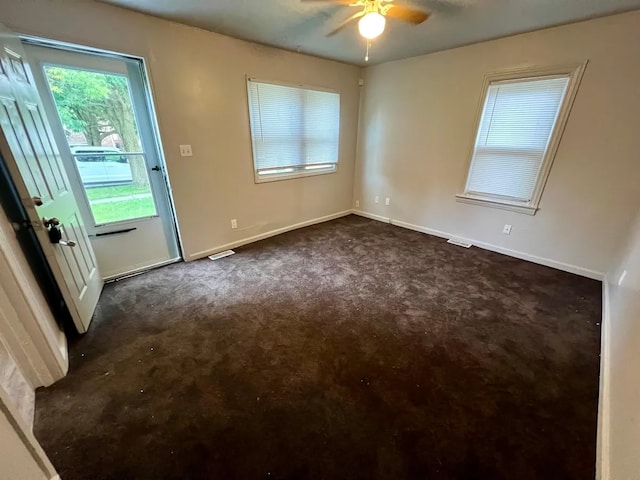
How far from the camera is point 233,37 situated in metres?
2.76

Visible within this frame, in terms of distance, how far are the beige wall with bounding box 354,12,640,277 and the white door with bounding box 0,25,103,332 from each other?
12.3 ft

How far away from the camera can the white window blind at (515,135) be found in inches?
107

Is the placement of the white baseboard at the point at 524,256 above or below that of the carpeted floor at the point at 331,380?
above

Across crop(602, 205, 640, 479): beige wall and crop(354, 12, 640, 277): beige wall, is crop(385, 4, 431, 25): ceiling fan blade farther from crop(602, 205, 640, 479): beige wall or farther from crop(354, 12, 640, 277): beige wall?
crop(602, 205, 640, 479): beige wall

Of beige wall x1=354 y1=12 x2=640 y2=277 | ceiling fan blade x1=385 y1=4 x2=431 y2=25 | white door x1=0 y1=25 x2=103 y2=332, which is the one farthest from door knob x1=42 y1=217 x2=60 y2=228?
beige wall x1=354 y1=12 x2=640 y2=277

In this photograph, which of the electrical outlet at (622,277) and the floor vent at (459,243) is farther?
the floor vent at (459,243)

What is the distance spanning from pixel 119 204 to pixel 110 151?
0.49 meters

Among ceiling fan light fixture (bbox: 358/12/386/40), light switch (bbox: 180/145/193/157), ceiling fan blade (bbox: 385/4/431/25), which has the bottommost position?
light switch (bbox: 180/145/193/157)

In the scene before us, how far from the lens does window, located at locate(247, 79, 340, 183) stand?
3.23m

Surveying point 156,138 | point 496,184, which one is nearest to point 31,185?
point 156,138

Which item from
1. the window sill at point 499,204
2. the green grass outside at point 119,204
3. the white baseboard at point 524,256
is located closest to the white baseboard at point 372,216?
the white baseboard at point 524,256

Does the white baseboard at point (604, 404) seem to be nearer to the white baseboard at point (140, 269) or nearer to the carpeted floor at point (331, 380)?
the carpeted floor at point (331, 380)

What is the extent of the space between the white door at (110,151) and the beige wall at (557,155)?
3097mm

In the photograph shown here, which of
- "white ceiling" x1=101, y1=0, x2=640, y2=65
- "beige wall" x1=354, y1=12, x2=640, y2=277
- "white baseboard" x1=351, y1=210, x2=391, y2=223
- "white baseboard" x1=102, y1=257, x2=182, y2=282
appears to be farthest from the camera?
"white baseboard" x1=351, y1=210, x2=391, y2=223
